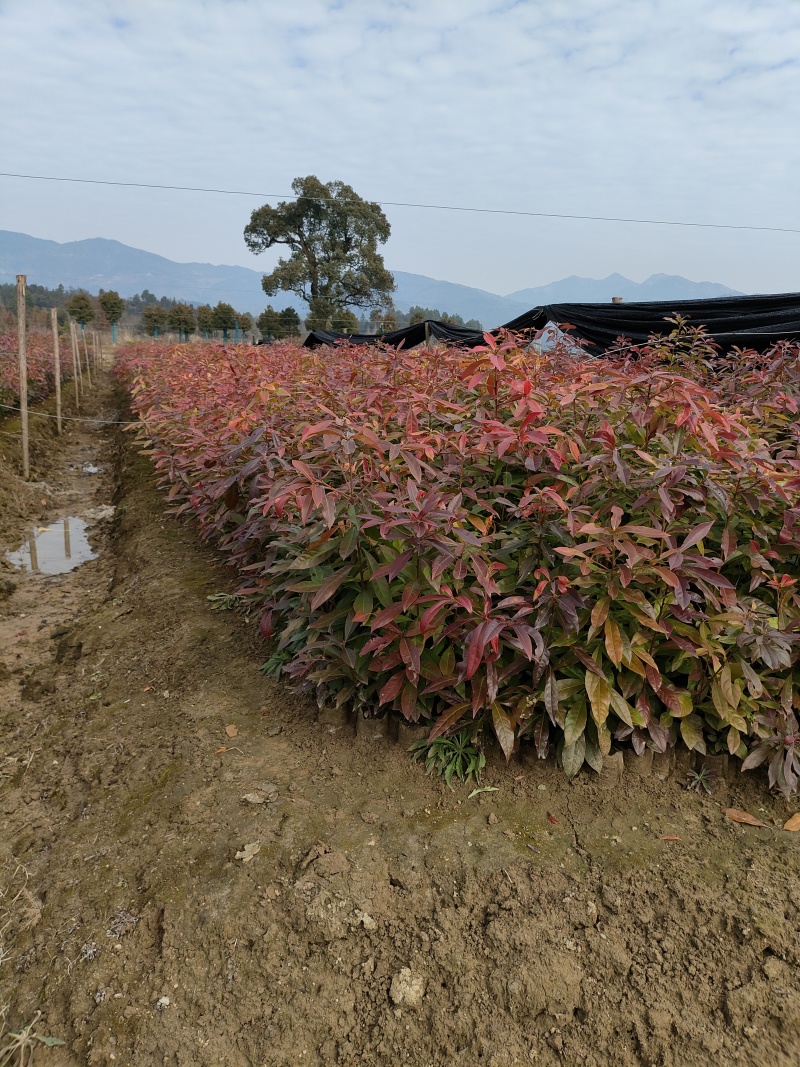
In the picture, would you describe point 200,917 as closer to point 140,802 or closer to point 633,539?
point 140,802

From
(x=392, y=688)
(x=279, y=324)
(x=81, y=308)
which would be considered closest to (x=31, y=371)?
(x=392, y=688)

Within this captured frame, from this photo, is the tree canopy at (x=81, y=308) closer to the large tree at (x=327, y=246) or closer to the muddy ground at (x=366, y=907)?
the large tree at (x=327, y=246)

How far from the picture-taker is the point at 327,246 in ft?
103

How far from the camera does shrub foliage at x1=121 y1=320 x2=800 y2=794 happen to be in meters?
1.59

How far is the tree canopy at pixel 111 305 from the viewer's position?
33.2 meters

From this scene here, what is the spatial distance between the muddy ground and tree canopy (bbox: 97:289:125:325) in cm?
3655

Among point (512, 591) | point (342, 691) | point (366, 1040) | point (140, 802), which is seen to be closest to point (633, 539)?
point (512, 591)

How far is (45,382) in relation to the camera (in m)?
12.6

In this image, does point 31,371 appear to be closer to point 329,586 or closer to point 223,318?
point 329,586

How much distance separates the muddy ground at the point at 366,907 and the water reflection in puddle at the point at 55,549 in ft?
9.23

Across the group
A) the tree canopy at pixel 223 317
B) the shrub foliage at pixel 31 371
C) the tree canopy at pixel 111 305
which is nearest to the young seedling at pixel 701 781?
the shrub foliage at pixel 31 371

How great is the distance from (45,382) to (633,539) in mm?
13790

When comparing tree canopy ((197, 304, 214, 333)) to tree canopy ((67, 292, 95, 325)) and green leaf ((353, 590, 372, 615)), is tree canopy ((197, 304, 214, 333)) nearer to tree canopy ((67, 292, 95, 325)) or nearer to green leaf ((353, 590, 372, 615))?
tree canopy ((67, 292, 95, 325))

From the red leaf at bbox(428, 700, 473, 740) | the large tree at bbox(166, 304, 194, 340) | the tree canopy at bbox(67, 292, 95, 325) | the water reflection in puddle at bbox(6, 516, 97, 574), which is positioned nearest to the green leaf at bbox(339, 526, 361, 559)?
the red leaf at bbox(428, 700, 473, 740)
